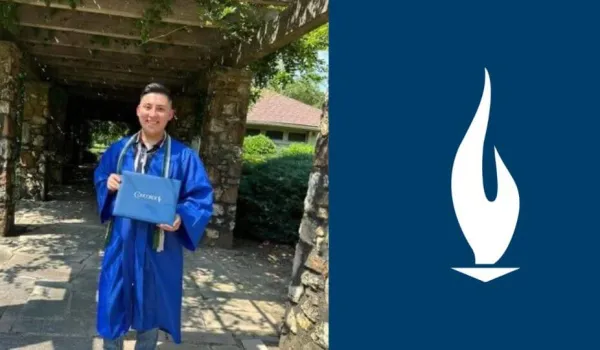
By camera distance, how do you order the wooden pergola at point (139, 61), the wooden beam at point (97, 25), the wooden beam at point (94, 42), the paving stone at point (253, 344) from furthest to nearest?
the wooden beam at point (94, 42) → the wooden beam at point (97, 25) → the wooden pergola at point (139, 61) → the paving stone at point (253, 344)

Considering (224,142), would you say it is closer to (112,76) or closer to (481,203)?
(112,76)

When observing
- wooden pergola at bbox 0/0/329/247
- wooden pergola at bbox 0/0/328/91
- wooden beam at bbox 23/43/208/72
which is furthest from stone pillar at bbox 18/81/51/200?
wooden beam at bbox 23/43/208/72

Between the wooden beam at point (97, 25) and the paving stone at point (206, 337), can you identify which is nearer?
the paving stone at point (206, 337)

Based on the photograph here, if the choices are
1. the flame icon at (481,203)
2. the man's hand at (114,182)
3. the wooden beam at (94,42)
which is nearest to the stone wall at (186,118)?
the wooden beam at (94,42)

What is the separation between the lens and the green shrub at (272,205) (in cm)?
773

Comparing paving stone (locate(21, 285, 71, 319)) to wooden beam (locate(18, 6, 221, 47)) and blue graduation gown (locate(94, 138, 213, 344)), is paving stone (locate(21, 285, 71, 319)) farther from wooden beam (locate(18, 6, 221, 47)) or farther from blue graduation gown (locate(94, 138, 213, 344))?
wooden beam (locate(18, 6, 221, 47))

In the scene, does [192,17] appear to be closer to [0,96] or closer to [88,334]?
[0,96]

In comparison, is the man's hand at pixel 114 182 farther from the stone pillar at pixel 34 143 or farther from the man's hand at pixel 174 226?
the stone pillar at pixel 34 143

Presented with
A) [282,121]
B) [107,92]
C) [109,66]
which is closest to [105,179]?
[109,66]

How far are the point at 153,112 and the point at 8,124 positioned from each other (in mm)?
4489

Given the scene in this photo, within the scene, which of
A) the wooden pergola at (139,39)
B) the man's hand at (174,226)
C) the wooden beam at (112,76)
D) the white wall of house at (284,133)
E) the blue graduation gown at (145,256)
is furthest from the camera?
the white wall of house at (284,133)

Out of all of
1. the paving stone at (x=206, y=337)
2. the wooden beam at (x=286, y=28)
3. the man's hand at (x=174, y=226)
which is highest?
the wooden beam at (x=286, y=28)

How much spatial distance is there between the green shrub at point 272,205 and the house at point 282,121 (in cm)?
1394

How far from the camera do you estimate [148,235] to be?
254 cm
